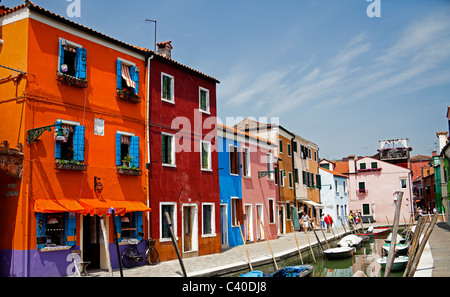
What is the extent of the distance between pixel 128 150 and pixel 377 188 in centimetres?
4455

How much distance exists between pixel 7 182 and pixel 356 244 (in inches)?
805

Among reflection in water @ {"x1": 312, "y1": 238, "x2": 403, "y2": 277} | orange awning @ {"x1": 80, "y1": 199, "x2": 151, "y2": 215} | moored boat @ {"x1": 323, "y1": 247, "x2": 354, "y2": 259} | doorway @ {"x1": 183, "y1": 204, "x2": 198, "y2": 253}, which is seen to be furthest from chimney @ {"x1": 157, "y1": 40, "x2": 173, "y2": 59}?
moored boat @ {"x1": 323, "y1": 247, "x2": 354, "y2": 259}

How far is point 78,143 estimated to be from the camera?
1373 centimetres

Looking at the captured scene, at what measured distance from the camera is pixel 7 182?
12.6 m

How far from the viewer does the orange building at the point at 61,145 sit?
12.2m

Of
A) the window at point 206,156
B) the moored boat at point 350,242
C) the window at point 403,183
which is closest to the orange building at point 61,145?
the window at point 206,156

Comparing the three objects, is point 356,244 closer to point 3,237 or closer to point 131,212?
point 131,212

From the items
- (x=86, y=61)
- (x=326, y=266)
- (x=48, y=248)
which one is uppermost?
(x=86, y=61)

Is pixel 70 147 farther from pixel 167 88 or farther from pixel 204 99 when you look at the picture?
pixel 204 99

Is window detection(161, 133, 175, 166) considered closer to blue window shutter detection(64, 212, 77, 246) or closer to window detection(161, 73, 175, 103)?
window detection(161, 73, 175, 103)

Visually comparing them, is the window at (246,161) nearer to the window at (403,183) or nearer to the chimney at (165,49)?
the chimney at (165,49)

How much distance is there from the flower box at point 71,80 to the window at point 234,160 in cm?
1138

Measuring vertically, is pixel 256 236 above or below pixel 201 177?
below
